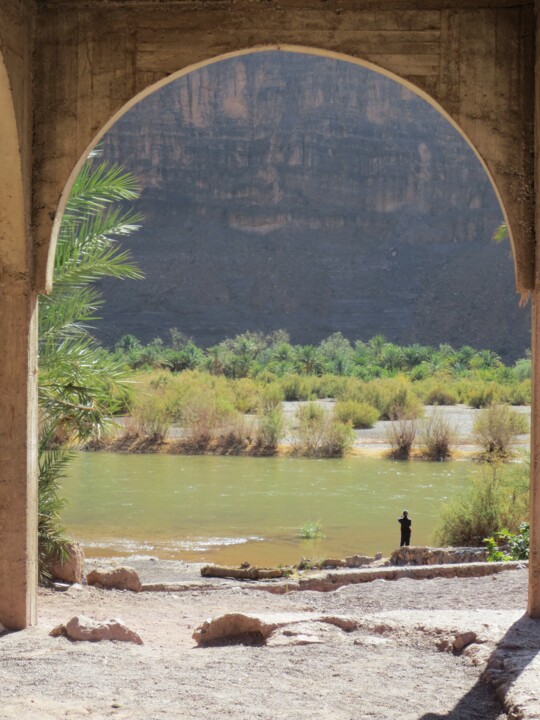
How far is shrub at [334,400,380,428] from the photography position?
28.4m

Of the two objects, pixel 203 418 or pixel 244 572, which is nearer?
pixel 244 572

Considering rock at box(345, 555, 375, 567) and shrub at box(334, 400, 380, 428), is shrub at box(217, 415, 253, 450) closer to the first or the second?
shrub at box(334, 400, 380, 428)

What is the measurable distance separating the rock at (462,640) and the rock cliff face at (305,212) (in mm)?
57681

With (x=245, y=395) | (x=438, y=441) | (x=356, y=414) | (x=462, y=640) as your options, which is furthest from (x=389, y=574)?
(x=245, y=395)

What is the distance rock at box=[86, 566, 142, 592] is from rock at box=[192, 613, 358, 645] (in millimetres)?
2997

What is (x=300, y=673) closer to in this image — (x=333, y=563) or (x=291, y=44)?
(x=291, y=44)

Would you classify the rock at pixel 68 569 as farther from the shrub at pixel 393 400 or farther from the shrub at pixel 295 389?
the shrub at pixel 295 389

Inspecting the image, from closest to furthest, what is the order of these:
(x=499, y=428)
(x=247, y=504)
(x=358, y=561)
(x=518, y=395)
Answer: (x=358, y=561) → (x=247, y=504) → (x=499, y=428) → (x=518, y=395)

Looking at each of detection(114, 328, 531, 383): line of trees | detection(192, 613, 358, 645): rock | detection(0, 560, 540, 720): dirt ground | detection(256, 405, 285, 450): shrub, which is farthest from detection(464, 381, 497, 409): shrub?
detection(192, 613, 358, 645): rock

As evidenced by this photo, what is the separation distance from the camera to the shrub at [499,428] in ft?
74.1

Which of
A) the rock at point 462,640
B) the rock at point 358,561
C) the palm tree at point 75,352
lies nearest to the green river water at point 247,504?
the rock at point 358,561

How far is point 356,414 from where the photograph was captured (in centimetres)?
2838

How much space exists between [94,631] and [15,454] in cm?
100

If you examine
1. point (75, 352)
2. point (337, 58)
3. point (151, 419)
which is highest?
point (337, 58)
